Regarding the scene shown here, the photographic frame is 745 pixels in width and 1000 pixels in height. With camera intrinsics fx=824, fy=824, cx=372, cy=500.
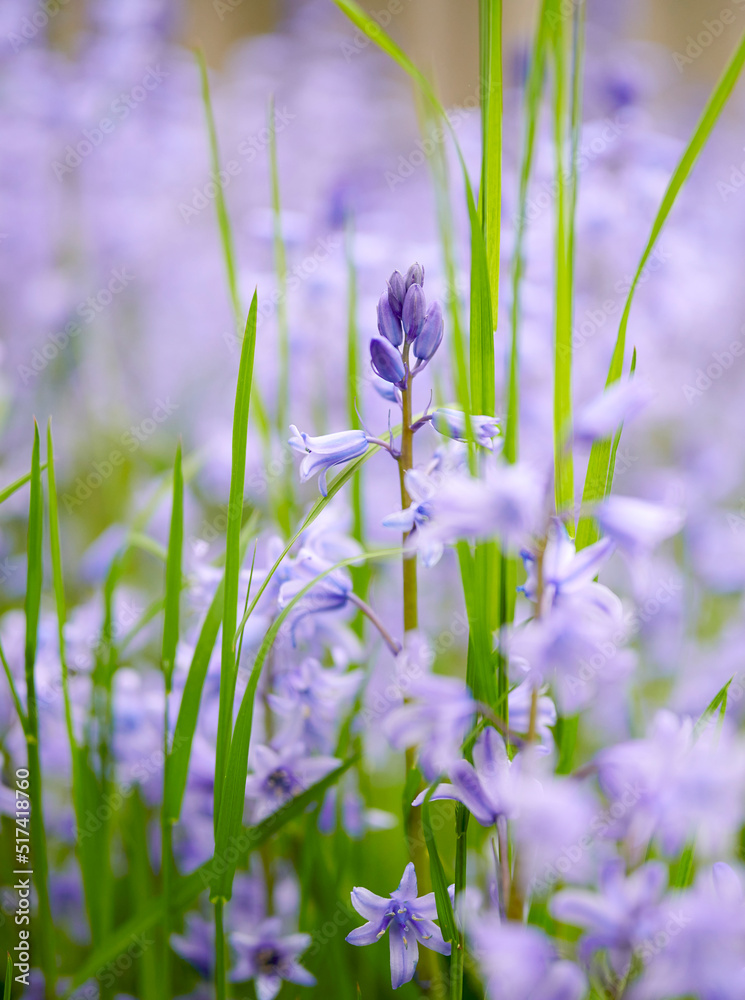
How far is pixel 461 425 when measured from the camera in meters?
0.59

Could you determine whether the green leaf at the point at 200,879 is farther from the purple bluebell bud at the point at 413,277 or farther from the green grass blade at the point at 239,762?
the purple bluebell bud at the point at 413,277

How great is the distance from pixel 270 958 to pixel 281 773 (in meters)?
0.20

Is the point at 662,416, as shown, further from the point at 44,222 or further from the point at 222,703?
the point at 44,222

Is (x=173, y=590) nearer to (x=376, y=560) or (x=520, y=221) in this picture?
(x=520, y=221)

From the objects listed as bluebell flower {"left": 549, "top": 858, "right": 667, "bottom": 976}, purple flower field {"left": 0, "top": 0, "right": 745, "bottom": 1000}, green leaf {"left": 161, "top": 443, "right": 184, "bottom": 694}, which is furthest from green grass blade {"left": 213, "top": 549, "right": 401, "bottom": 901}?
bluebell flower {"left": 549, "top": 858, "right": 667, "bottom": 976}

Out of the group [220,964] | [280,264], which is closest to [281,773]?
[220,964]

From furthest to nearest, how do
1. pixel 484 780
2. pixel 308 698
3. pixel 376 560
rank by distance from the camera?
pixel 376 560, pixel 308 698, pixel 484 780

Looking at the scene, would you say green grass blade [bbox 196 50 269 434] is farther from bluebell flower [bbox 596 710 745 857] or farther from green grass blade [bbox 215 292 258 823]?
bluebell flower [bbox 596 710 745 857]

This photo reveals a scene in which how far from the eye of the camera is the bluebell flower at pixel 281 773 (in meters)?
0.72

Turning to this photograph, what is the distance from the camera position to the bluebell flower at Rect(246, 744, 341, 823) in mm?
A: 723

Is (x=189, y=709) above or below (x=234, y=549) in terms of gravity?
below

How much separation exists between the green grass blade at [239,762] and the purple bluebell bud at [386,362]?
13 centimetres

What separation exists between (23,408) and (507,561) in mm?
1745

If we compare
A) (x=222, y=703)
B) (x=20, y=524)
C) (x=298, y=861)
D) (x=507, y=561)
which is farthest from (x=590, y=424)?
(x=20, y=524)
